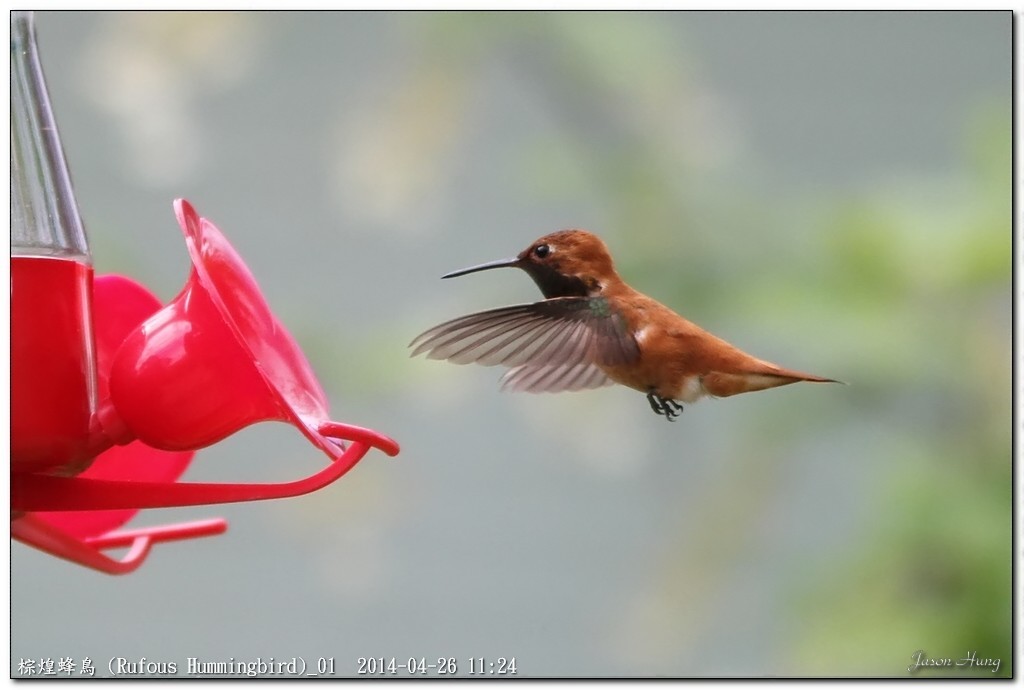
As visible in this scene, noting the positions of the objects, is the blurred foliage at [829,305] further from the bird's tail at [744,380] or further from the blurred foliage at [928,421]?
the bird's tail at [744,380]

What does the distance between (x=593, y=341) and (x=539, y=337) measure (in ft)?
0.29

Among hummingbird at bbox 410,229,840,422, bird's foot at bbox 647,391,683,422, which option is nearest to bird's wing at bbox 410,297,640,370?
hummingbird at bbox 410,229,840,422

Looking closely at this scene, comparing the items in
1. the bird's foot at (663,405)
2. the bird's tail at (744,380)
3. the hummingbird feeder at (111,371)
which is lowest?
the bird's foot at (663,405)

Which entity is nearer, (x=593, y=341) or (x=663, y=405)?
(x=593, y=341)

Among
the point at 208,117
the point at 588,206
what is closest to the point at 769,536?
the point at 588,206

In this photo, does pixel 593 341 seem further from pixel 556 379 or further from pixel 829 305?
pixel 829 305

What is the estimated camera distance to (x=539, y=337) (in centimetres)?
153

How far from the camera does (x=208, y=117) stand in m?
3.74

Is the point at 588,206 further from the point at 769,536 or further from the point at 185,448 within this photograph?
the point at 185,448

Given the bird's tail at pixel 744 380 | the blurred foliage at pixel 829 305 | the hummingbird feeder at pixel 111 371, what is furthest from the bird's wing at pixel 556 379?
the blurred foliage at pixel 829 305

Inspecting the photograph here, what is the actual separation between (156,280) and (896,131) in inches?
94.1

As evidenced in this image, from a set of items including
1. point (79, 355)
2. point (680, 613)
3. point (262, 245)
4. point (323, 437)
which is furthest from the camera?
point (262, 245)

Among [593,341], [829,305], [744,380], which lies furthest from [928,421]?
[593,341]

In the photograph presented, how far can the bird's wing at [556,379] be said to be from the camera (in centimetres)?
174
